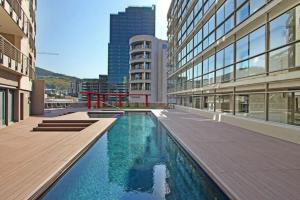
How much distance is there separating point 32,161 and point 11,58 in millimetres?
9009

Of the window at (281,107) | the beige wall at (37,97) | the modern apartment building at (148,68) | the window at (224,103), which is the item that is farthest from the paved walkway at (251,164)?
the modern apartment building at (148,68)

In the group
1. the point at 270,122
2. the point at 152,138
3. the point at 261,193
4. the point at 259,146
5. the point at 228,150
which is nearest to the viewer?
→ the point at 261,193

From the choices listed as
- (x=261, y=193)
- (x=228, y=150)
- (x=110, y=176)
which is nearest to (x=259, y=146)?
(x=228, y=150)

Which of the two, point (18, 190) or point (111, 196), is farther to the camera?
point (111, 196)

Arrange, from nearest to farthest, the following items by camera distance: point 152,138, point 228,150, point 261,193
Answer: point 261,193 < point 228,150 < point 152,138

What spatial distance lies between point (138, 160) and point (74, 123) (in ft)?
29.8

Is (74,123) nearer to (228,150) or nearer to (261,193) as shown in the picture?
(228,150)

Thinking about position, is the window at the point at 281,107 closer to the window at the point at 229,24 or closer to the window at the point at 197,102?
→ the window at the point at 229,24

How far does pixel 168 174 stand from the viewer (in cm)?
720

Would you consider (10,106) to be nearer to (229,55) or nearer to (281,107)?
(229,55)

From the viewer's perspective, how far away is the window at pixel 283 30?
1012cm

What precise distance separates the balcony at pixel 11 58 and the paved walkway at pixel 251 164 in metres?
9.27

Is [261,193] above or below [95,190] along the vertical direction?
above

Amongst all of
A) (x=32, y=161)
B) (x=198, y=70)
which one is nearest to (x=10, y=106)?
(x=32, y=161)
